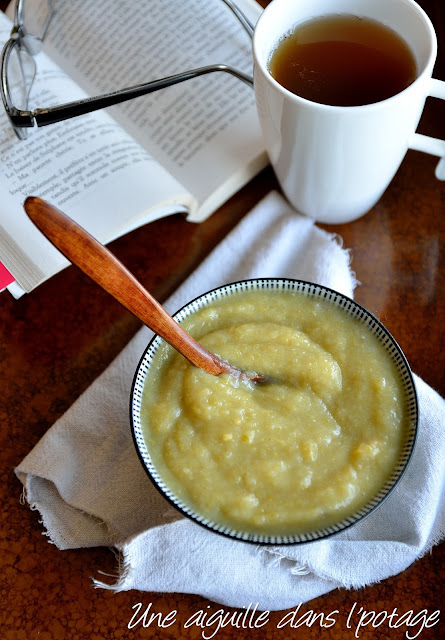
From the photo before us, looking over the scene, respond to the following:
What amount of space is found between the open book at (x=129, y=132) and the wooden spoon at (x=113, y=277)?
303 mm

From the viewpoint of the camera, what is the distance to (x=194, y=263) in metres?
1.23

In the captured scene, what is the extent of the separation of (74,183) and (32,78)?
272 millimetres

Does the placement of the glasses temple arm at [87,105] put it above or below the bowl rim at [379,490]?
above

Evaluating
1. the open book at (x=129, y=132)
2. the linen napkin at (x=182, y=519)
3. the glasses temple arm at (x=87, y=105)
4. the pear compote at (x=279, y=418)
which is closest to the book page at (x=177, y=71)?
the open book at (x=129, y=132)

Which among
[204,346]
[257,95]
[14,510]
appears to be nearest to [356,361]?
[204,346]

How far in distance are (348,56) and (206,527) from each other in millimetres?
761

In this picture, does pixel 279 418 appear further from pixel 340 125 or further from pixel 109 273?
pixel 340 125

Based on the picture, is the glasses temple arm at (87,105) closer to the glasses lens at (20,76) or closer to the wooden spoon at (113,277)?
the glasses lens at (20,76)

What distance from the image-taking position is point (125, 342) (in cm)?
117

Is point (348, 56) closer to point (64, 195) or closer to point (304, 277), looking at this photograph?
point (304, 277)

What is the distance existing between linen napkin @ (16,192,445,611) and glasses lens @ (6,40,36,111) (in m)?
0.51

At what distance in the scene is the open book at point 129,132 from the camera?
1.19 meters

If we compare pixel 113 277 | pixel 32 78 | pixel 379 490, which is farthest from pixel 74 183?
pixel 379 490

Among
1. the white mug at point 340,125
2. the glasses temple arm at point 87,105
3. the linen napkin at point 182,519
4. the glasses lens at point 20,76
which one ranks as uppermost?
the glasses lens at point 20,76
